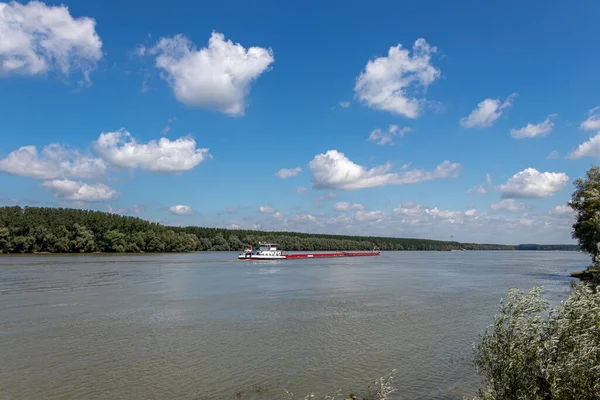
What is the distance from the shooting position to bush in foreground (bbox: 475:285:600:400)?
823 centimetres

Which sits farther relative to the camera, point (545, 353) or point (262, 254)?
point (262, 254)

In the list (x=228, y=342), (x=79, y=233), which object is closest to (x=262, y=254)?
(x=79, y=233)

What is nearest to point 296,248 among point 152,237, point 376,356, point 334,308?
point 152,237

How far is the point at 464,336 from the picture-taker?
72.9 ft

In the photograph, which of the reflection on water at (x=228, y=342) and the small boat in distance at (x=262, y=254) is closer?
the reflection on water at (x=228, y=342)

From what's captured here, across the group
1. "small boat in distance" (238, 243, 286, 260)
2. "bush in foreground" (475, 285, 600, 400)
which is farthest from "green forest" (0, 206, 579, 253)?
"bush in foreground" (475, 285, 600, 400)

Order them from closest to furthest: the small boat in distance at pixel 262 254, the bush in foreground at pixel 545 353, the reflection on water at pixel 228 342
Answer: the bush in foreground at pixel 545 353 → the reflection on water at pixel 228 342 → the small boat in distance at pixel 262 254

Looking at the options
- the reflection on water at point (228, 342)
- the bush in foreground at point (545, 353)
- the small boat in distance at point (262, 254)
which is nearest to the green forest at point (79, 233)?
the small boat in distance at point (262, 254)

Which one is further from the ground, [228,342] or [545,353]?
[545,353]

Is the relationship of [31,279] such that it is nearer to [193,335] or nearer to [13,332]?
[13,332]

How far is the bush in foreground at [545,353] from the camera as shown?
8227 mm

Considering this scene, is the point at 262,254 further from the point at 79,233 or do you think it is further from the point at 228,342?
the point at 228,342

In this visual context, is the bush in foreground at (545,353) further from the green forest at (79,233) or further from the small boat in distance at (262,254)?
the green forest at (79,233)

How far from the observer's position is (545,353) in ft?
29.5
